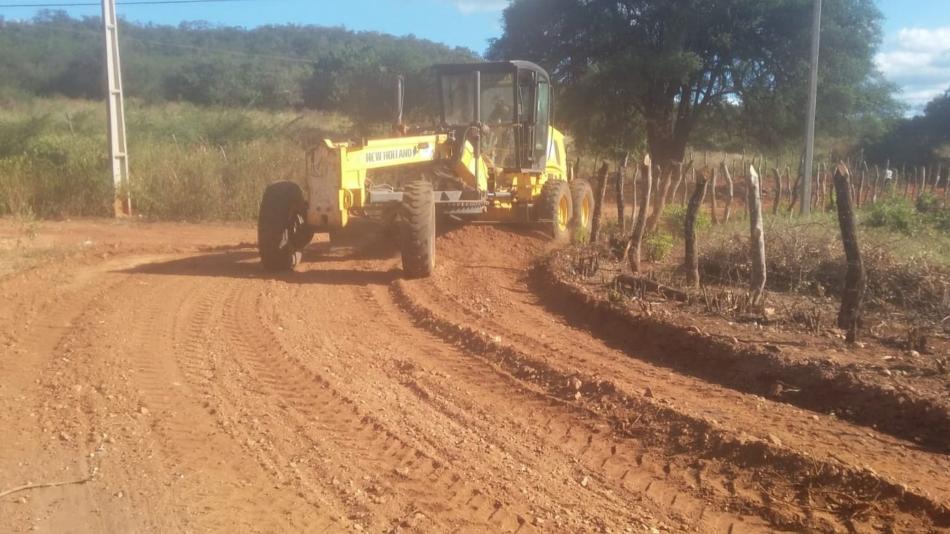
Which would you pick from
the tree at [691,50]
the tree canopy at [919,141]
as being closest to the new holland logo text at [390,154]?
the tree at [691,50]

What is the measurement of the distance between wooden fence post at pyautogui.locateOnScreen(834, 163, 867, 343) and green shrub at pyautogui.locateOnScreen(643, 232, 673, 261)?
4.25 metres

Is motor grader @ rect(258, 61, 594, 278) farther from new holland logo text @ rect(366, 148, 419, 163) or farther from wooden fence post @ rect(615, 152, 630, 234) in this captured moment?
wooden fence post @ rect(615, 152, 630, 234)

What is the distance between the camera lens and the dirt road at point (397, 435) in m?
4.59

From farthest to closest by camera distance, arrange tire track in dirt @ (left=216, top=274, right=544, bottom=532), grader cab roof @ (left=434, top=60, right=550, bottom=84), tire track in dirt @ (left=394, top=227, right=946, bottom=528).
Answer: grader cab roof @ (left=434, top=60, right=550, bottom=84) < tire track in dirt @ (left=394, top=227, right=946, bottom=528) < tire track in dirt @ (left=216, top=274, right=544, bottom=532)

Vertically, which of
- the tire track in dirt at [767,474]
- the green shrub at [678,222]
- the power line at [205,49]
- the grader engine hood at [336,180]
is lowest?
the tire track in dirt at [767,474]

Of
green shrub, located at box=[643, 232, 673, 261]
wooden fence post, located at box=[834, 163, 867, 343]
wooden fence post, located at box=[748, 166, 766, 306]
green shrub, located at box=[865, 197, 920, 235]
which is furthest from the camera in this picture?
green shrub, located at box=[865, 197, 920, 235]

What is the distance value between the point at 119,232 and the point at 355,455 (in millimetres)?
13246

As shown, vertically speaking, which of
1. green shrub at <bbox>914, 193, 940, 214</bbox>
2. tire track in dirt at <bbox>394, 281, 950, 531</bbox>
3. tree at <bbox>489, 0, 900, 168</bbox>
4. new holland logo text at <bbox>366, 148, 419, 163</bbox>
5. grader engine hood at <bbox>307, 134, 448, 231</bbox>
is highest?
tree at <bbox>489, 0, 900, 168</bbox>

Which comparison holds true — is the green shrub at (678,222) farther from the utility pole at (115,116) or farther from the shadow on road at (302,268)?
the utility pole at (115,116)

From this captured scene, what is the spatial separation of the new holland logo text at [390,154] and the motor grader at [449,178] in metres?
0.01

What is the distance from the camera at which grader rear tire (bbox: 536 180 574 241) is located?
14.0 metres

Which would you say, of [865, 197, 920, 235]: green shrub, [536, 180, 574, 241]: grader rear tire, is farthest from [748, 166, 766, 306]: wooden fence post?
[865, 197, 920, 235]: green shrub

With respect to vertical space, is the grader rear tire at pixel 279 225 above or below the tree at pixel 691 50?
below

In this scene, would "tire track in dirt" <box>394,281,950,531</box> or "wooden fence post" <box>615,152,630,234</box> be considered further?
"wooden fence post" <box>615,152,630,234</box>
